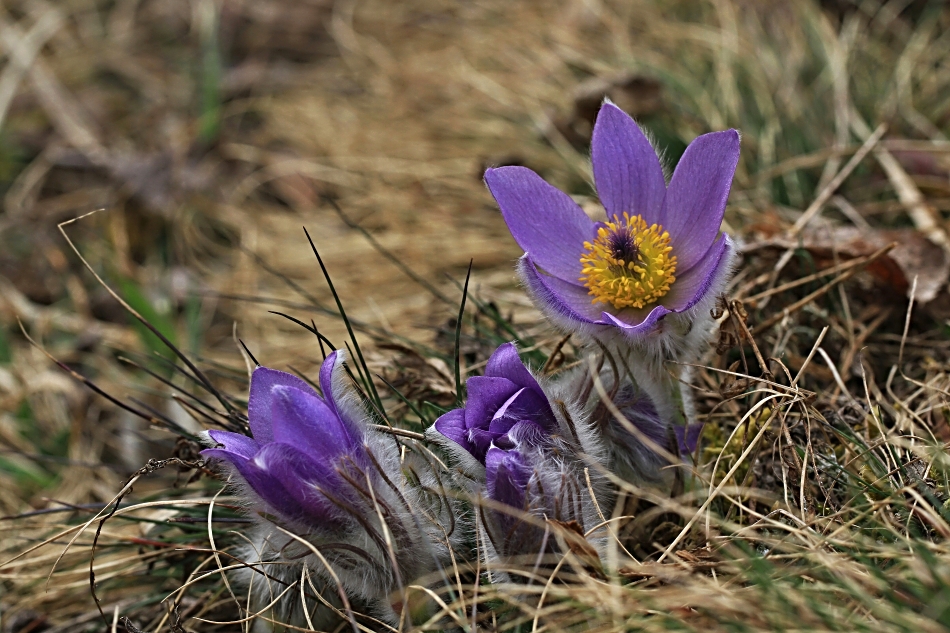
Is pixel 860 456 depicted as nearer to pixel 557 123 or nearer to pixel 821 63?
pixel 557 123

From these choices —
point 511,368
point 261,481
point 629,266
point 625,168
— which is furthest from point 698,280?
point 261,481

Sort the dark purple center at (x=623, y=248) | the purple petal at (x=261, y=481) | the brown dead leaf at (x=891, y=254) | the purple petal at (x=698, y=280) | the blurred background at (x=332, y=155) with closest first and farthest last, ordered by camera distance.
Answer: the purple petal at (x=261, y=481), the purple petal at (x=698, y=280), the dark purple center at (x=623, y=248), the brown dead leaf at (x=891, y=254), the blurred background at (x=332, y=155)

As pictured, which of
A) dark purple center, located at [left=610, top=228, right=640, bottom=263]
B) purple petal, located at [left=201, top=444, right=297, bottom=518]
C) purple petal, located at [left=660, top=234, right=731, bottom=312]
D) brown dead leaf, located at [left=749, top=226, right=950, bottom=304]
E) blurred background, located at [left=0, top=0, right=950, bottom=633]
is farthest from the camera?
blurred background, located at [left=0, top=0, right=950, bottom=633]

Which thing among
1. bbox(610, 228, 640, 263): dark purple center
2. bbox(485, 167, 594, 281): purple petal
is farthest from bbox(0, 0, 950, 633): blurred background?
bbox(610, 228, 640, 263): dark purple center

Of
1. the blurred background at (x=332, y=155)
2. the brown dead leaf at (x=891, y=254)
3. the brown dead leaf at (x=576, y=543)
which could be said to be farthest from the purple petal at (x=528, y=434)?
the brown dead leaf at (x=891, y=254)

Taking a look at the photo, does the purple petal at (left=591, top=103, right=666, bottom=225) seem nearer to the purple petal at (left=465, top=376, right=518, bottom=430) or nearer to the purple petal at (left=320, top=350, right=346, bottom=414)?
the purple petal at (left=465, top=376, right=518, bottom=430)

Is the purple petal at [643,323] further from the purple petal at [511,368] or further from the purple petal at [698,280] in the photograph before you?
the purple petal at [511,368]

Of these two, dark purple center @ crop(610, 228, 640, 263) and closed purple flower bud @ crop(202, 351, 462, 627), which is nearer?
closed purple flower bud @ crop(202, 351, 462, 627)

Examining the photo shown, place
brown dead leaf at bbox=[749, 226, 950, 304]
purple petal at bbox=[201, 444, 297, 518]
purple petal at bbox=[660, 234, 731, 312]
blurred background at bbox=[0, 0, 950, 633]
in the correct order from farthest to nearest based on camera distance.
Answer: blurred background at bbox=[0, 0, 950, 633] < brown dead leaf at bbox=[749, 226, 950, 304] < purple petal at bbox=[660, 234, 731, 312] < purple petal at bbox=[201, 444, 297, 518]
